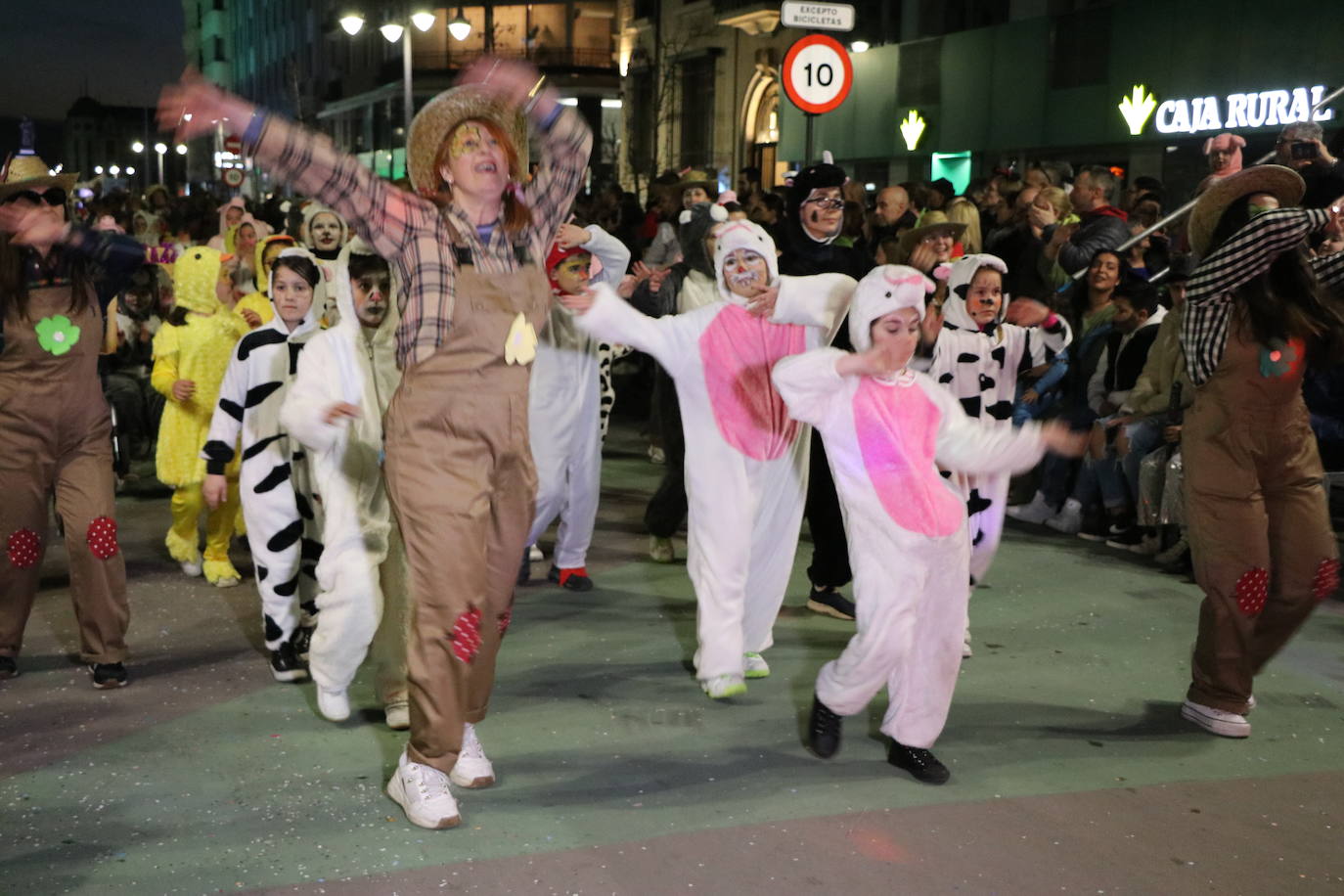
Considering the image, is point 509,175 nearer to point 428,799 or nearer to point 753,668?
point 428,799

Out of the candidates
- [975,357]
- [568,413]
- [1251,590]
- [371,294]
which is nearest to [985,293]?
[975,357]

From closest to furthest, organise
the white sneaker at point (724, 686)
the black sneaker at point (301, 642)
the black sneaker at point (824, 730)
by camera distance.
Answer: the black sneaker at point (824, 730), the white sneaker at point (724, 686), the black sneaker at point (301, 642)

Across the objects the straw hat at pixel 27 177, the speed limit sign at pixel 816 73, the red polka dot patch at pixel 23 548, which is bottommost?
the red polka dot patch at pixel 23 548

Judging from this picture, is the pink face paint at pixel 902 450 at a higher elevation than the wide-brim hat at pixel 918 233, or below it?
below

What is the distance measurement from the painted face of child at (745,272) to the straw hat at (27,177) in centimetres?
257

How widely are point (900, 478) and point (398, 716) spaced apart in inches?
80.3

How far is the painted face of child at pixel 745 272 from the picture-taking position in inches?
201

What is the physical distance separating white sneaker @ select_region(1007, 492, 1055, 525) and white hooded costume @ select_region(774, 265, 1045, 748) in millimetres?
4641

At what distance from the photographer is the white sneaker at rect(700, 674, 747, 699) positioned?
205 inches

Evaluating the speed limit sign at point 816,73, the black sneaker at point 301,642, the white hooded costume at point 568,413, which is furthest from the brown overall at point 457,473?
the speed limit sign at point 816,73

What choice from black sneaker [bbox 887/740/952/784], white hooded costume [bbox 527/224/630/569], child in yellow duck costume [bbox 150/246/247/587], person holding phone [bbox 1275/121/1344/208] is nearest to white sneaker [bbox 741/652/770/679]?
black sneaker [bbox 887/740/952/784]

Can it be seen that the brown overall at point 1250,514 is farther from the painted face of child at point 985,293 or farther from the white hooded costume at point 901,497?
the painted face of child at point 985,293

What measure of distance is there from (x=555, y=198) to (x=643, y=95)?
3530 centimetres

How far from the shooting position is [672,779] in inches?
175
